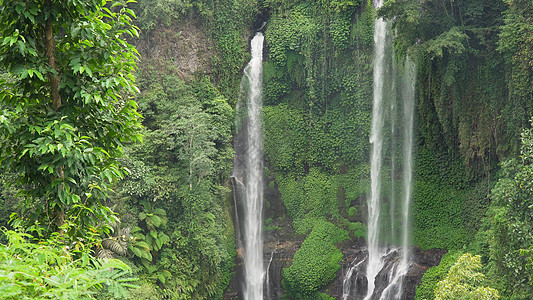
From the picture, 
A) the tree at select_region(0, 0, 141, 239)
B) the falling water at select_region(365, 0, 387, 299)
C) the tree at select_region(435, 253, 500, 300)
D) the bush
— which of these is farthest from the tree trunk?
the falling water at select_region(365, 0, 387, 299)

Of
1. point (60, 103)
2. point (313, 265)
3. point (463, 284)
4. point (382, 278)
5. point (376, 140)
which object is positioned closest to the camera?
point (60, 103)

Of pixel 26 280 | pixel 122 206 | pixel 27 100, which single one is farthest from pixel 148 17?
pixel 26 280

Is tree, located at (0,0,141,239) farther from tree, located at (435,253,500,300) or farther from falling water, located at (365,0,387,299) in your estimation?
falling water, located at (365,0,387,299)

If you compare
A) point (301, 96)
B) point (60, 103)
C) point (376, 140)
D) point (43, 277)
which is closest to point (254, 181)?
point (301, 96)

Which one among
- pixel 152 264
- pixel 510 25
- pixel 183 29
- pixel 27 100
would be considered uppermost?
pixel 183 29

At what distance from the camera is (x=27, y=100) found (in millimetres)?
4527

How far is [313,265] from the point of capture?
18047 mm

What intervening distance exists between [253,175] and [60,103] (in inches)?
616

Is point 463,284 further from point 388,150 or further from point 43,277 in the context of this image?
point 43,277

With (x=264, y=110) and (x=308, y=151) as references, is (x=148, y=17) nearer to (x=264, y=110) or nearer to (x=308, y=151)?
(x=264, y=110)

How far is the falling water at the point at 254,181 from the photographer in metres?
19.0

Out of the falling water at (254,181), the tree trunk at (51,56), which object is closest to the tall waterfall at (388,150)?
the falling water at (254,181)

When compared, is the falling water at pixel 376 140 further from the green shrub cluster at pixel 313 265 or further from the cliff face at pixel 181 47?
the cliff face at pixel 181 47

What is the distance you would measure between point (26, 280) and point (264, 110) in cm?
1758
